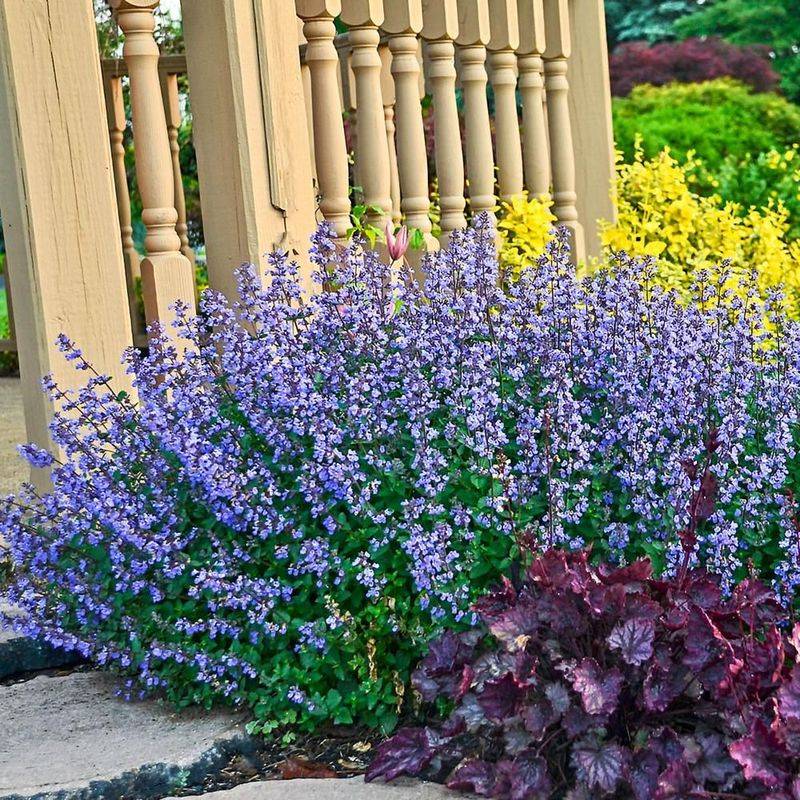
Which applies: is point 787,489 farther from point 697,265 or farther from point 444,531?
point 697,265

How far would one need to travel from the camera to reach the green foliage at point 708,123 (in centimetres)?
1000

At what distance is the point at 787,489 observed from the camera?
232cm

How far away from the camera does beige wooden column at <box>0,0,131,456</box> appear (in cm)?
287

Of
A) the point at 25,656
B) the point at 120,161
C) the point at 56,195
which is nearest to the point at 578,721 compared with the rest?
the point at 25,656

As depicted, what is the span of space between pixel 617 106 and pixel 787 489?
34.5 ft

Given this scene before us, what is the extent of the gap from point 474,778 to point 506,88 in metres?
3.30

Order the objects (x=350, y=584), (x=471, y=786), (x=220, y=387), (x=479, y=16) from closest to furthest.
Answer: (x=471, y=786), (x=350, y=584), (x=220, y=387), (x=479, y=16)

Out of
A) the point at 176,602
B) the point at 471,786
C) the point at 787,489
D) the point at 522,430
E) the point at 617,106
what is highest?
the point at 617,106

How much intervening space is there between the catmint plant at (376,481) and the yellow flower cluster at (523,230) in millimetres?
1957

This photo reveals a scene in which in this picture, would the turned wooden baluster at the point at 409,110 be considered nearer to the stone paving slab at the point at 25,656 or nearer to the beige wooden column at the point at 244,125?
Answer: the beige wooden column at the point at 244,125

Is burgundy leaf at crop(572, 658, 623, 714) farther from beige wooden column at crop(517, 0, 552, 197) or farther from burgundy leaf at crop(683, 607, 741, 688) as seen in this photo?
beige wooden column at crop(517, 0, 552, 197)


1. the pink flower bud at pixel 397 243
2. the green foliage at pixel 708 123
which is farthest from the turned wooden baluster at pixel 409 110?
the green foliage at pixel 708 123

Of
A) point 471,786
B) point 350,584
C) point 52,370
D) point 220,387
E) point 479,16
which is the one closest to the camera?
point 471,786

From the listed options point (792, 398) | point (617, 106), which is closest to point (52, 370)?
point (792, 398)
